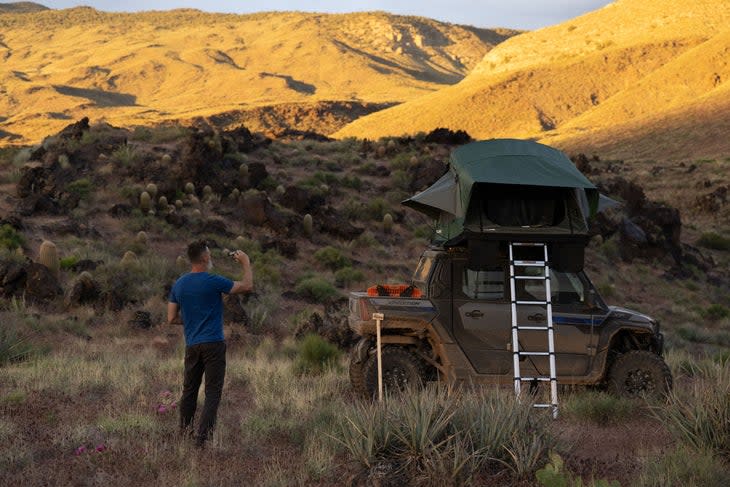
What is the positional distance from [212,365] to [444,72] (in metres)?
140

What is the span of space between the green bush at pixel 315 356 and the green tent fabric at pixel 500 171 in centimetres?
322

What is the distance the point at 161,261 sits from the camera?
18938mm

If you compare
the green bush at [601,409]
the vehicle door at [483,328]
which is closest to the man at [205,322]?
the vehicle door at [483,328]

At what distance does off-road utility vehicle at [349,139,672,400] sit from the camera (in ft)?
28.8

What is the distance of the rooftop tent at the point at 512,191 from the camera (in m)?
8.74

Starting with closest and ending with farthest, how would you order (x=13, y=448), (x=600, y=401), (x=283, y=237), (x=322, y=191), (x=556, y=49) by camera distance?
1. (x=13, y=448)
2. (x=600, y=401)
3. (x=283, y=237)
4. (x=322, y=191)
5. (x=556, y=49)

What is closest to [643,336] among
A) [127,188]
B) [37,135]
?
[127,188]

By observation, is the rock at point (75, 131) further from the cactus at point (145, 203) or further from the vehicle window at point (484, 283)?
the vehicle window at point (484, 283)

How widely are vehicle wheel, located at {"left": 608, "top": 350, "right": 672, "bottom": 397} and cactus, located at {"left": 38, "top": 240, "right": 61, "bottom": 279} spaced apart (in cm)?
1244

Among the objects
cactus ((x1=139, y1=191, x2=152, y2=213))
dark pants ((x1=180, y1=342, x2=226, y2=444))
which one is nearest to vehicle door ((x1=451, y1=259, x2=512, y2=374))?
dark pants ((x1=180, y1=342, x2=226, y2=444))

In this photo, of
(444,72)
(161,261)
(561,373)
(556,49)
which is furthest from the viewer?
(444,72)

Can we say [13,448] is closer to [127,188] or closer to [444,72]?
[127,188]

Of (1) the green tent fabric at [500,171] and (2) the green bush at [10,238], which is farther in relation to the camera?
(2) the green bush at [10,238]

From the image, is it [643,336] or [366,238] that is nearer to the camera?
[643,336]
